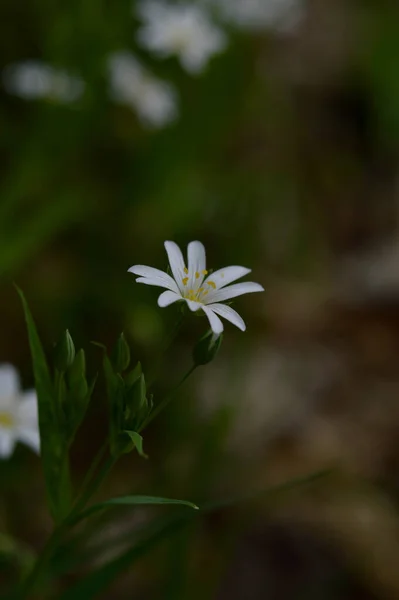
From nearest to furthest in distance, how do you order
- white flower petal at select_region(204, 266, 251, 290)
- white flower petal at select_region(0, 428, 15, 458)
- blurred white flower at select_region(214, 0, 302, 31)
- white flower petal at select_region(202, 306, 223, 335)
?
white flower petal at select_region(202, 306, 223, 335) < white flower petal at select_region(204, 266, 251, 290) < white flower petal at select_region(0, 428, 15, 458) < blurred white flower at select_region(214, 0, 302, 31)

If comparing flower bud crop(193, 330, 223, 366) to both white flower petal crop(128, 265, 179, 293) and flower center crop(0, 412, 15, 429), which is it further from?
flower center crop(0, 412, 15, 429)

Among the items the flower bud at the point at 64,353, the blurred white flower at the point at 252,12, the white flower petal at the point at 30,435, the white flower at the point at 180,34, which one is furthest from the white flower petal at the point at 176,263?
the blurred white flower at the point at 252,12

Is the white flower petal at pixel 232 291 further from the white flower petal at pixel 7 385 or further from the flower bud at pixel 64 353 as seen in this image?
the white flower petal at pixel 7 385

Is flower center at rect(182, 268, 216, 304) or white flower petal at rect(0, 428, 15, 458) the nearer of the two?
flower center at rect(182, 268, 216, 304)

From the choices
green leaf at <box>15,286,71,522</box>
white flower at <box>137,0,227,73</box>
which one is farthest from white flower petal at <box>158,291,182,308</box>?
white flower at <box>137,0,227,73</box>

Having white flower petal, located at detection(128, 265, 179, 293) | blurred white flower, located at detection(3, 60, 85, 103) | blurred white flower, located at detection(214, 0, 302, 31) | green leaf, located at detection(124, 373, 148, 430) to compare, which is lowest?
green leaf, located at detection(124, 373, 148, 430)

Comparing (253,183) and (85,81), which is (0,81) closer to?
(85,81)
